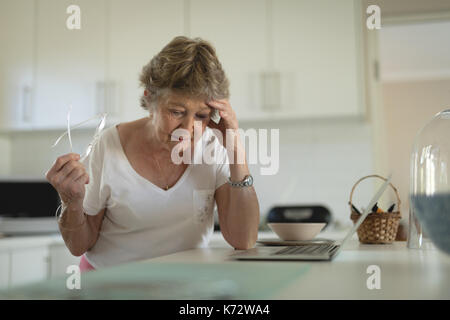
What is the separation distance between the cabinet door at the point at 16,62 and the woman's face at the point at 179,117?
191 cm

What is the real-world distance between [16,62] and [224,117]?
7.04 ft

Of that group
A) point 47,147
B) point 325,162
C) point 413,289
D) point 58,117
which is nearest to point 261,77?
point 325,162

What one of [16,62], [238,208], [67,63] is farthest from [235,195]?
[16,62]

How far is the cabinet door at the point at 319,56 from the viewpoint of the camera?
255cm

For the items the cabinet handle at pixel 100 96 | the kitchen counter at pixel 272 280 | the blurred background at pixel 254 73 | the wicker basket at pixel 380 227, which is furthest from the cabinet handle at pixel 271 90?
the kitchen counter at pixel 272 280

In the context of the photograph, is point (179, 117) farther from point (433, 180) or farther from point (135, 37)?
point (135, 37)

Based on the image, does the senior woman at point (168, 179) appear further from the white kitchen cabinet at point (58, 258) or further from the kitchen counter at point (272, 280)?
the white kitchen cabinet at point (58, 258)

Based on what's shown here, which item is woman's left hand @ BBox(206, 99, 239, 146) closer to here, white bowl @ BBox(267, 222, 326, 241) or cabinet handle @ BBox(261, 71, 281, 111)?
white bowl @ BBox(267, 222, 326, 241)

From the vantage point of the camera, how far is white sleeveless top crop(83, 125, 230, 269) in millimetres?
1263

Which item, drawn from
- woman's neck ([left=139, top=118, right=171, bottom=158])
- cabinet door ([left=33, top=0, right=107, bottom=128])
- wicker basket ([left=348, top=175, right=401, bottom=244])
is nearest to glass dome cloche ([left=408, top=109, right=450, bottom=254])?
wicker basket ([left=348, top=175, right=401, bottom=244])

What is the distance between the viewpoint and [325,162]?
2789 millimetres

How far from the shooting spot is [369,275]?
0.66m

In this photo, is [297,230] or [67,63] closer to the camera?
[297,230]
